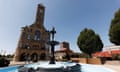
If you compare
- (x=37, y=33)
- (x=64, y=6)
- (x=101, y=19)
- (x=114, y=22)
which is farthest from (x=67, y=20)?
(x=37, y=33)

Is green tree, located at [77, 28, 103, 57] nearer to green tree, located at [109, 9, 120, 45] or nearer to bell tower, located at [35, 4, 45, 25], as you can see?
green tree, located at [109, 9, 120, 45]

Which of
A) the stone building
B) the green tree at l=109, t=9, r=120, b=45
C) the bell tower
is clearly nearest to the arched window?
the stone building

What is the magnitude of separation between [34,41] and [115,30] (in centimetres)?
2770

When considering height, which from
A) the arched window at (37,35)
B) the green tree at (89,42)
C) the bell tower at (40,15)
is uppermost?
the bell tower at (40,15)

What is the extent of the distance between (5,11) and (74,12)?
14.2m

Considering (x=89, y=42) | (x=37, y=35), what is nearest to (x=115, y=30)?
(x=89, y=42)

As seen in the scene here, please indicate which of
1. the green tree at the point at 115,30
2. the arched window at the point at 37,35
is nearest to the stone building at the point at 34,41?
the arched window at the point at 37,35

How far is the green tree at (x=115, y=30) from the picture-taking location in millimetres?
23844

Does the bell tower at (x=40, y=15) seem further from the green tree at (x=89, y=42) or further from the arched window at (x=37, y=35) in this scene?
the green tree at (x=89, y=42)

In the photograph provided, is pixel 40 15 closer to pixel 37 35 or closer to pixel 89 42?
pixel 37 35

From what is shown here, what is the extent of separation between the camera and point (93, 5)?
2122cm

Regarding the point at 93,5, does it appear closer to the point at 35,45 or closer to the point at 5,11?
the point at 5,11

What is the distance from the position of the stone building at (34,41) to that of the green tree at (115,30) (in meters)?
21.0

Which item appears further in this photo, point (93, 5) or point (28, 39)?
point (28, 39)
